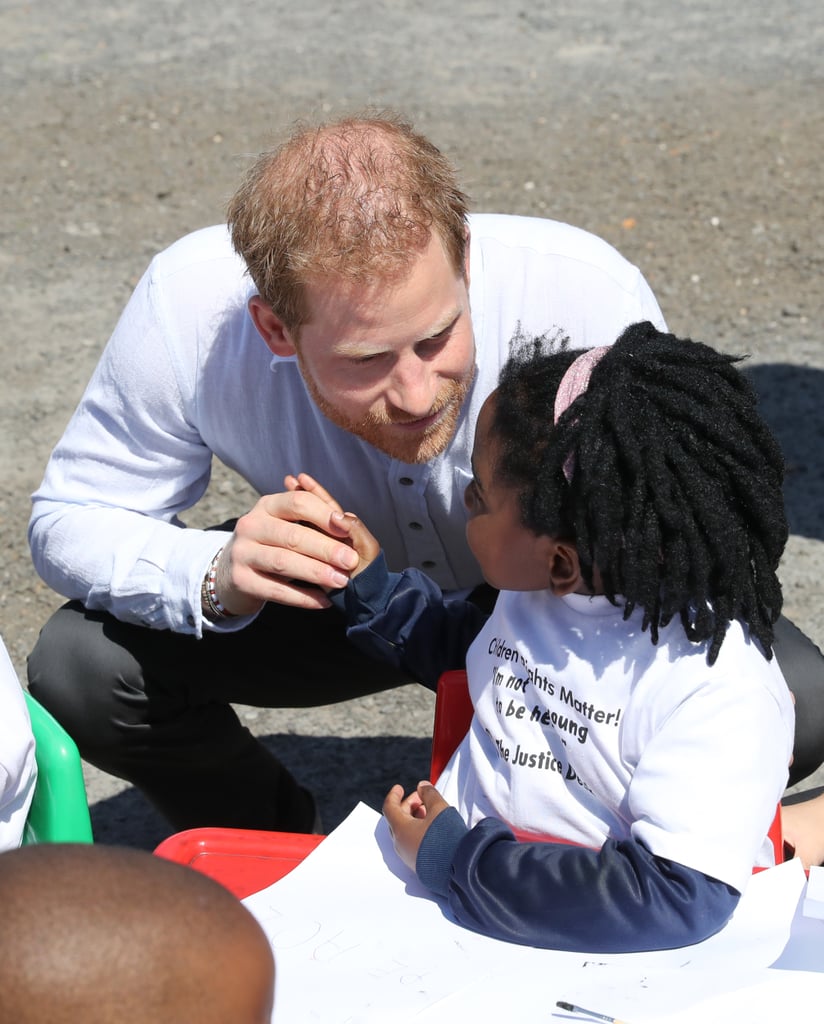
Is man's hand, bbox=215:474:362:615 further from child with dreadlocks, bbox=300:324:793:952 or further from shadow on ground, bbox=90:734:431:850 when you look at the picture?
shadow on ground, bbox=90:734:431:850

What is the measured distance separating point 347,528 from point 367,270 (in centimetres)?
38

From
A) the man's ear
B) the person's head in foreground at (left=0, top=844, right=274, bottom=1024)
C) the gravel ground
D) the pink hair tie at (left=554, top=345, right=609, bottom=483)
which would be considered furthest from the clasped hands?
the gravel ground

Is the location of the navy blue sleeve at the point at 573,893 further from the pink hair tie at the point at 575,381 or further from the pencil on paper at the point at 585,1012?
the pink hair tie at the point at 575,381


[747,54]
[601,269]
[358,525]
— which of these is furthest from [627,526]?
[747,54]

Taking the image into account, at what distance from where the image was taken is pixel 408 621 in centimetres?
198

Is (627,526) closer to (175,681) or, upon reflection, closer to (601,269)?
(601,269)

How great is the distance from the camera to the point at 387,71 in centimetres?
607

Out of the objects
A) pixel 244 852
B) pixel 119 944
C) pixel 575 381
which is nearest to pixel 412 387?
pixel 575 381

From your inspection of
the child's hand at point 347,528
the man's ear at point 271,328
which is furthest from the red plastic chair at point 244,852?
the man's ear at point 271,328

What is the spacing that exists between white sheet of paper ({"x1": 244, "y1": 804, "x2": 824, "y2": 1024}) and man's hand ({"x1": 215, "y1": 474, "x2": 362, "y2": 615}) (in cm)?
44

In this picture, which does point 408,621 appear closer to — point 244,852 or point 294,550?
point 294,550

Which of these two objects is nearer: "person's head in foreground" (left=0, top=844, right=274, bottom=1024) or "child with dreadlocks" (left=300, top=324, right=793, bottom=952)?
"person's head in foreground" (left=0, top=844, right=274, bottom=1024)

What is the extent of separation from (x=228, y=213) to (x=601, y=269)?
63cm

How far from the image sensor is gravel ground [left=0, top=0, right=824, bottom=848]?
3367 mm
